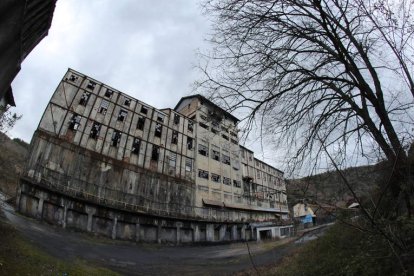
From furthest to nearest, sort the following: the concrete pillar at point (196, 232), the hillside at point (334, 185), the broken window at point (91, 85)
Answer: the concrete pillar at point (196, 232), the broken window at point (91, 85), the hillside at point (334, 185)

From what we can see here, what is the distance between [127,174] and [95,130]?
16.5ft

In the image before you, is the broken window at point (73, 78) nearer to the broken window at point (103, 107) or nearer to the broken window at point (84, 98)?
the broken window at point (84, 98)

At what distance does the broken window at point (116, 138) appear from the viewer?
26756mm

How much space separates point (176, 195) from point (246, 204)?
12914 mm

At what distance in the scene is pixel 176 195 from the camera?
29922 mm

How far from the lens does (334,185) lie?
5.04 metres

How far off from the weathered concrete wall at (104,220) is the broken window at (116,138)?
20.7 ft

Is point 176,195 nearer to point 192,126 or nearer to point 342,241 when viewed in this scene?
point 192,126

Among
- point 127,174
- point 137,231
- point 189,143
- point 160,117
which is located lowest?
point 137,231

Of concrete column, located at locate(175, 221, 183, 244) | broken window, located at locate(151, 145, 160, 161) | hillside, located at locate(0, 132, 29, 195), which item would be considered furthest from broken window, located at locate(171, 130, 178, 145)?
hillside, located at locate(0, 132, 29, 195)

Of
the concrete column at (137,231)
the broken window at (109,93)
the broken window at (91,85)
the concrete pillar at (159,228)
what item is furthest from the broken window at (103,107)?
the concrete pillar at (159,228)

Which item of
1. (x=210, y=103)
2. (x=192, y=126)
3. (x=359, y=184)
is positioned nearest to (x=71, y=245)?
(x=210, y=103)

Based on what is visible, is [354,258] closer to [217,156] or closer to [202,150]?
[202,150]

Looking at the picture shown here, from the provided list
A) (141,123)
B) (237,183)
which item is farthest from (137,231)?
(237,183)
